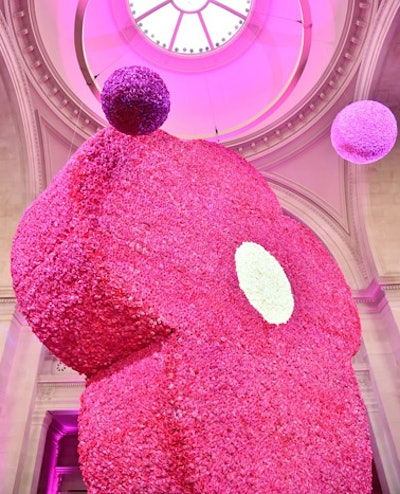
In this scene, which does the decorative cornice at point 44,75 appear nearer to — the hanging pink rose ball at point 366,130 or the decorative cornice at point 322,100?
the decorative cornice at point 322,100

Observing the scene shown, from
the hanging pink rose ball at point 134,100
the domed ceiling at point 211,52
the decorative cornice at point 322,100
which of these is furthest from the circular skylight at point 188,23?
the hanging pink rose ball at point 134,100

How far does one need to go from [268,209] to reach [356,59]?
18.7ft

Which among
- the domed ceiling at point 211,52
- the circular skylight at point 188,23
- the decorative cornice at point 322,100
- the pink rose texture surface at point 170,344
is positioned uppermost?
the circular skylight at point 188,23

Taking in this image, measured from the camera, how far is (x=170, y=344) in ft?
4.45

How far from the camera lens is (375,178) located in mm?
7320

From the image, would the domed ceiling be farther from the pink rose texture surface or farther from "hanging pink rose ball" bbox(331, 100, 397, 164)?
the pink rose texture surface

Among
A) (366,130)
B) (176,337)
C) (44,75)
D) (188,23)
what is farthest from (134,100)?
(188,23)

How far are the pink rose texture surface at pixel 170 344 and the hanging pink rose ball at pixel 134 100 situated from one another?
0.54 feet

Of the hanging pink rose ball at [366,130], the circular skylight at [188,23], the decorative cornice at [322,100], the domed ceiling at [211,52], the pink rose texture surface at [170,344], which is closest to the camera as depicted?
the pink rose texture surface at [170,344]

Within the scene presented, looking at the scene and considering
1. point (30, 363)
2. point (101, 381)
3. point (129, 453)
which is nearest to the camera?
point (129, 453)

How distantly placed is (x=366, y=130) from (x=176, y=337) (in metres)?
2.46

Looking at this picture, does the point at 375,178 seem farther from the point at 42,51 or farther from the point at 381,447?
the point at 42,51

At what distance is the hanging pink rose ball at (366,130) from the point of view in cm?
299

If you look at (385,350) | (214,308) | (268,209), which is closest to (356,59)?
(385,350)
